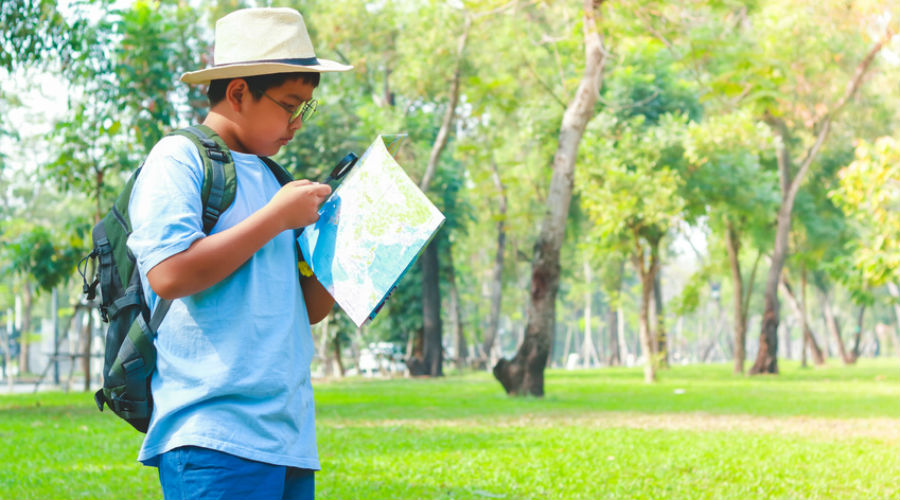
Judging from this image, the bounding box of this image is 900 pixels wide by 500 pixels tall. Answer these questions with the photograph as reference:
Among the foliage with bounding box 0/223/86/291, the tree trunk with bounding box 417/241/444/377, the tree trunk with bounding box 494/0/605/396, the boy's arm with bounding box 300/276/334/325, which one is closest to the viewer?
the boy's arm with bounding box 300/276/334/325

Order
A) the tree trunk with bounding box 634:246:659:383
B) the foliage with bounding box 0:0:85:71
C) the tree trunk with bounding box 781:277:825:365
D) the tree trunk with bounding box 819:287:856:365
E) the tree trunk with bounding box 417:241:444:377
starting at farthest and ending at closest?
1. the tree trunk with bounding box 819:287:856:365
2. the tree trunk with bounding box 781:277:825:365
3. the tree trunk with bounding box 417:241:444:377
4. the tree trunk with bounding box 634:246:659:383
5. the foliage with bounding box 0:0:85:71

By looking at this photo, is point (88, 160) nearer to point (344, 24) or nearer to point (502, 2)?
point (502, 2)

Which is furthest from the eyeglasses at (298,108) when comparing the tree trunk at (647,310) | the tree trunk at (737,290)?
the tree trunk at (737,290)

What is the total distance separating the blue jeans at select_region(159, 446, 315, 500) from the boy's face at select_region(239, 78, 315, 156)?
2.44 ft

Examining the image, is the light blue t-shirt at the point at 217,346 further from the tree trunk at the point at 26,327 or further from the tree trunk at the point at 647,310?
the tree trunk at the point at 26,327

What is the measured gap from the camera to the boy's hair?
2508 mm

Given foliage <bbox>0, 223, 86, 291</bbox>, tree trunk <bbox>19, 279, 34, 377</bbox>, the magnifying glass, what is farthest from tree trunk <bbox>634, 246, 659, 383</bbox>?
tree trunk <bbox>19, 279, 34, 377</bbox>

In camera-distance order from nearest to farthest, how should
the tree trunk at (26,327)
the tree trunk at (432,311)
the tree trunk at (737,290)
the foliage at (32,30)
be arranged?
the foliage at (32,30), the tree trunk at (432,311), the tree trunk at (737,290), the tree trunk at (26,327)

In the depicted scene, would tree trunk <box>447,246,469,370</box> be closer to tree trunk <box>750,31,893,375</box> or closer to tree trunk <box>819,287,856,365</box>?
tree trunk <box>750,31,893,375</box>

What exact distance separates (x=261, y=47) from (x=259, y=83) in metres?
0.08

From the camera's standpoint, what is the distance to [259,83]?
98.9 inches

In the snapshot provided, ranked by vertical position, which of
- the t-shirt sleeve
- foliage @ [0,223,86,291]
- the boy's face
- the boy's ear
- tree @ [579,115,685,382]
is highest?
tree @ [579,115,685,382]

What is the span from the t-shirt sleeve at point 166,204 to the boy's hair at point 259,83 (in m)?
0.21

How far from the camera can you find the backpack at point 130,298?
2.32 m
